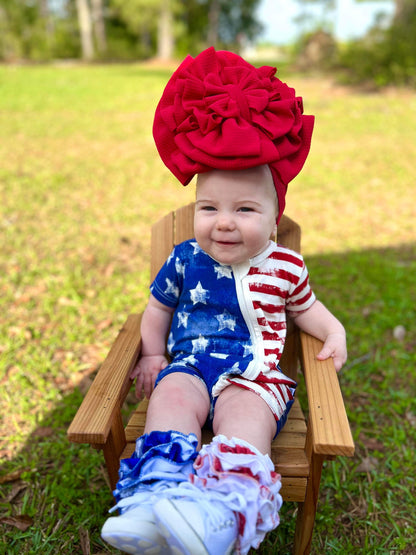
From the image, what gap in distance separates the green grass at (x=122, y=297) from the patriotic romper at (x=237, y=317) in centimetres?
77

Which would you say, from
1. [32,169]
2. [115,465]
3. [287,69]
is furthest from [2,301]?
[287,69]

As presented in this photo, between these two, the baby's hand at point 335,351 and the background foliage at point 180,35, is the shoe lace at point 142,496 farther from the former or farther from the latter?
the background foliage at point 180,35

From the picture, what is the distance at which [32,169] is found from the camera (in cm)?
689

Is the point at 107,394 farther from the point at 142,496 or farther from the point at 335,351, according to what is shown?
the point at 335,351

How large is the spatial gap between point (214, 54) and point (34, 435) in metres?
2.11

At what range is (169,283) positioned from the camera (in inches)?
80.8

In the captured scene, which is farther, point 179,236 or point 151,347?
point 179,236

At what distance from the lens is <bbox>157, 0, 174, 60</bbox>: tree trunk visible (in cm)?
2805

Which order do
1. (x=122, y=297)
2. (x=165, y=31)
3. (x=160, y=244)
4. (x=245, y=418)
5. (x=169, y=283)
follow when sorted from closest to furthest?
(x=245, y=418) < (x=169, y=283) < (x=160, y=244) < (x=122, y=297) < (x=165, y=31)

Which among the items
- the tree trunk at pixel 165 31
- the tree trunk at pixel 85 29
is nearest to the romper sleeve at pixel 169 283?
the tree trunk at pixel 165 31

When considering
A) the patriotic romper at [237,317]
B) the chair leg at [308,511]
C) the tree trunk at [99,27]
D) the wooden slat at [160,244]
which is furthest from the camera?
the tree trunk at [99,27]

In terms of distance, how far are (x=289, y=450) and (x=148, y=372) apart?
0.67 meters

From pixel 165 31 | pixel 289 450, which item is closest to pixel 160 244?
pixel 289 450

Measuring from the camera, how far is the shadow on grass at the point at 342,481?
6.83 ft
